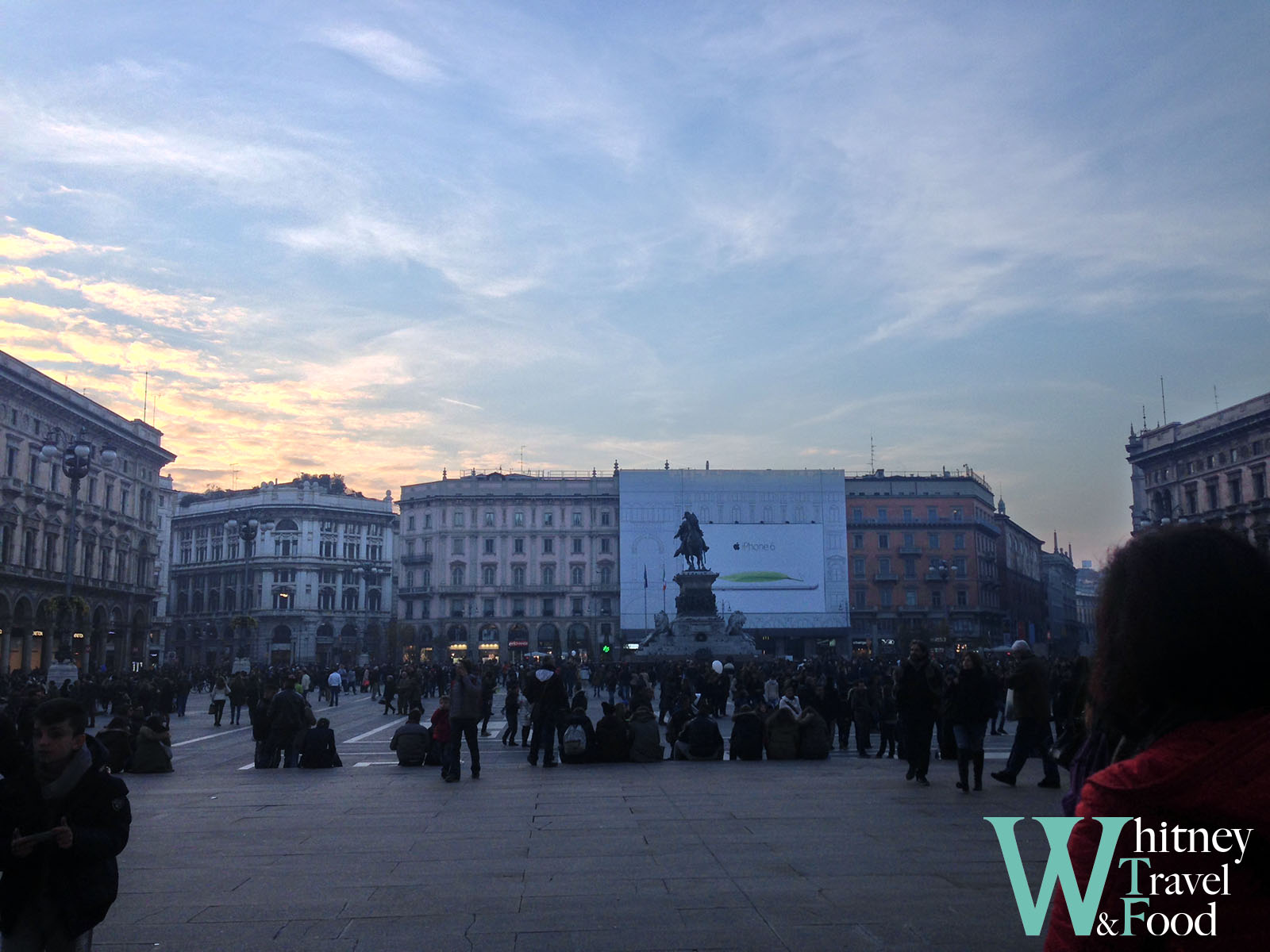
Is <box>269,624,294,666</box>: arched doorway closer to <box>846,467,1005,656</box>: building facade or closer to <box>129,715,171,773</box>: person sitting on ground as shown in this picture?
<box>846,467,1005,656</box>: building facade

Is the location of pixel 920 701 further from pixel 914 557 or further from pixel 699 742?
pixel 914 557

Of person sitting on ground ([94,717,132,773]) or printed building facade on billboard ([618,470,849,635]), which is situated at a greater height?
printed building facade on billboard ([618,470,849,635])

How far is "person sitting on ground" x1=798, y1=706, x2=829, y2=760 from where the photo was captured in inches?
698

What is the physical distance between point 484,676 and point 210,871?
66.1ft

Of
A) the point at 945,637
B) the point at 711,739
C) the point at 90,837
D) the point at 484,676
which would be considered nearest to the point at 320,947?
the point at 90,837

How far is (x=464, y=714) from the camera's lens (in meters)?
15.4

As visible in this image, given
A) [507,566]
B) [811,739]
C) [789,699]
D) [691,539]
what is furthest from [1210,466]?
[811,739]

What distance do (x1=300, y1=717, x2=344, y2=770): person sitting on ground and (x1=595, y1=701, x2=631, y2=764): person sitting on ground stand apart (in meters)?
4.27

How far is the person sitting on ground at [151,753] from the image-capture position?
16.8 m

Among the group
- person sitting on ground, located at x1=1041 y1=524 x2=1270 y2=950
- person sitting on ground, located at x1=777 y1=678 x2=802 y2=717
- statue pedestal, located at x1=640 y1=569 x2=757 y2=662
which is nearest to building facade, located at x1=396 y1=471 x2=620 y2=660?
statue pedestal, located at x1=640 y1=569 x2=757 y2=662

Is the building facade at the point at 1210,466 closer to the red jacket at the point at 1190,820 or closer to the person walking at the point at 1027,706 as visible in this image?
the person walking at the point at 1027,706

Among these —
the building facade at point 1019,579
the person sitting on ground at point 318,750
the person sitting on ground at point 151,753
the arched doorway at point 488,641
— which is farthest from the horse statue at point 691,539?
the building facade at point 1019,579

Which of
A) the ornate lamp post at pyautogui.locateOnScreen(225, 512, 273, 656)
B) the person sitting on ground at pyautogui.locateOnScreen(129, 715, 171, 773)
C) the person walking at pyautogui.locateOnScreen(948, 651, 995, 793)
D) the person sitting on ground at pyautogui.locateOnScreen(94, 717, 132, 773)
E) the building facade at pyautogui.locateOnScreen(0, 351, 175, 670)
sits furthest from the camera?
the building facade at pyautogui.locateOnScreen(0, 351, 175, 670)

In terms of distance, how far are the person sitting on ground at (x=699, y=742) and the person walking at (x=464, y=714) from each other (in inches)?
149
